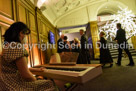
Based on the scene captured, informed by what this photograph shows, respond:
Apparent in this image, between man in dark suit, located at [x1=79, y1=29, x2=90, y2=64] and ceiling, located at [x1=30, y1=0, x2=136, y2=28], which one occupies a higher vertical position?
ceiling, located at [x1=30, y1=0, x2=136, y2=28]

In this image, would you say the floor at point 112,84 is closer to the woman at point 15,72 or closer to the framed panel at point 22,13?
the woman at point 15,72

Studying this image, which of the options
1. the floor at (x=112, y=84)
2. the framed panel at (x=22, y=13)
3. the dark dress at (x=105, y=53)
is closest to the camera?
the floor at (x=112, y=84)

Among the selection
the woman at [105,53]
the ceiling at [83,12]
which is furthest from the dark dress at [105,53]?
the ceiling at [83,12]

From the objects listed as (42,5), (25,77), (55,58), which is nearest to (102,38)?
(55,58)

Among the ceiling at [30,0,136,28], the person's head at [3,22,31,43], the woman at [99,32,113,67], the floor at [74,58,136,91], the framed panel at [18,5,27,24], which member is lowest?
the floor at [74,58,136,91]

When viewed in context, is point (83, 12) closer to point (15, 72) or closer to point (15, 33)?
point (15, 33)

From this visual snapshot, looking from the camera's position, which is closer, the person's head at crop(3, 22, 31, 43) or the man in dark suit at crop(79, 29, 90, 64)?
the person's head at crop(3, 22, 31, 43)

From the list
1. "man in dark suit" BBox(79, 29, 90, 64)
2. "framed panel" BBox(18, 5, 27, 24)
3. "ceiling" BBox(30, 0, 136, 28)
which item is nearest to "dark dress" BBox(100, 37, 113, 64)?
"man in dark suit" BBox(79, 29, 90, 64)

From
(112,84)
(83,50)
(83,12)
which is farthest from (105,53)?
(83,12)

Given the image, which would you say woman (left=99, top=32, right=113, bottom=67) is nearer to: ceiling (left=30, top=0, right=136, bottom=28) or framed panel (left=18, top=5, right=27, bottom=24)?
framed panel (left=18, top=5, right=27, bottom=24)

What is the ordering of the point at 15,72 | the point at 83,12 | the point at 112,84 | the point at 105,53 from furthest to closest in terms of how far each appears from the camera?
the point at 83,12 → the point at 105,53 → the point at 112,84 → the point at 15,72

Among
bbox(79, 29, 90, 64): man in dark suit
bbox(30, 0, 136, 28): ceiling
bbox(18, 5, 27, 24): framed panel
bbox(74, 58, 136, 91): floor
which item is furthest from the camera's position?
bbox(30, 0, 136, 28): ceiling

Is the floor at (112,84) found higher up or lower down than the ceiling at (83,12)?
lower down

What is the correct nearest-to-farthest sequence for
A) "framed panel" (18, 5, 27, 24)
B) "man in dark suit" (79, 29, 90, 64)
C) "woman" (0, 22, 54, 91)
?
1. "woman" (0, 22, 54, 91)
2. "framed panel" (18, 5, 27, 24)
3. "man in dark suit" (79, 29, 90, 64)
